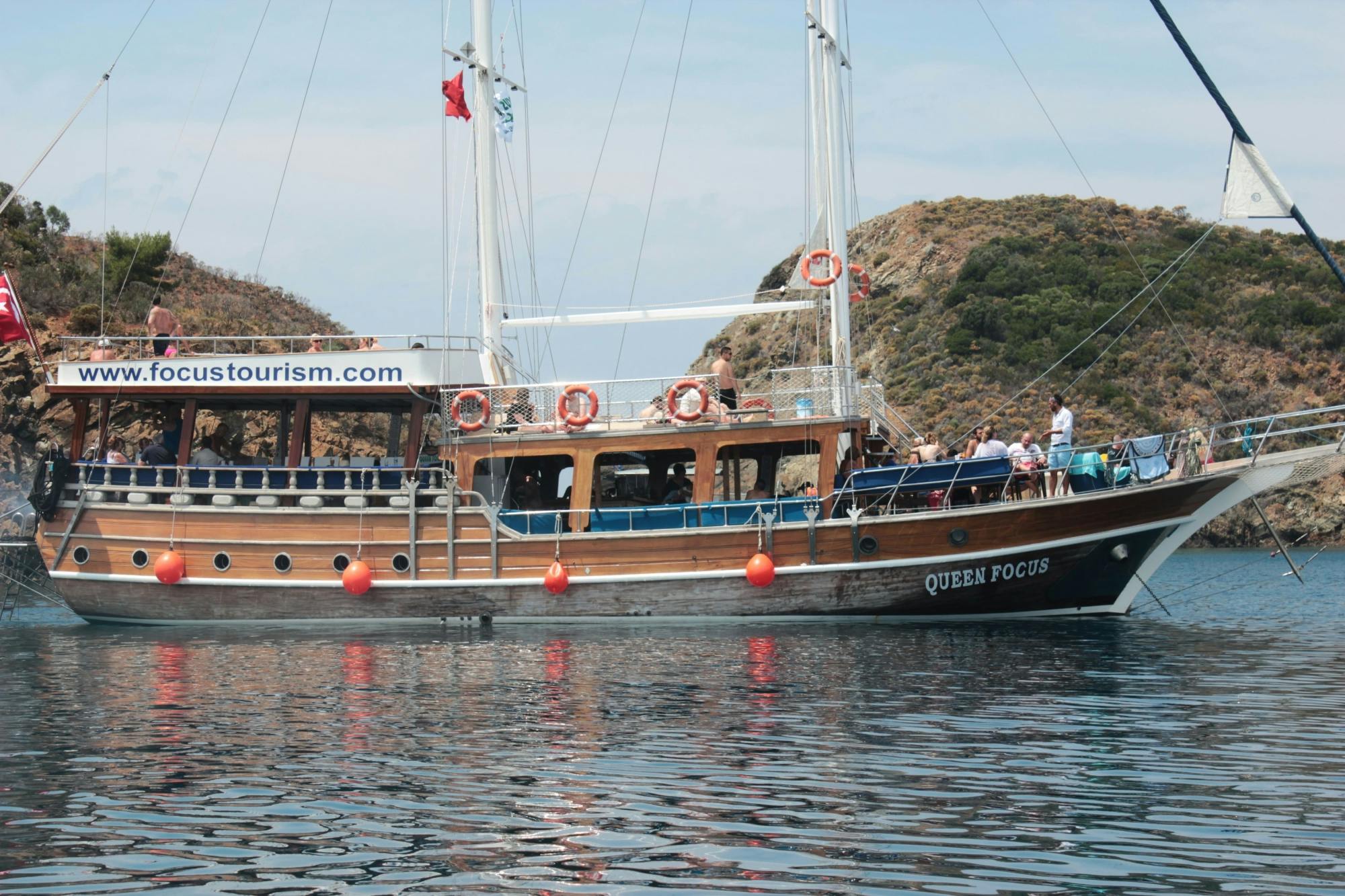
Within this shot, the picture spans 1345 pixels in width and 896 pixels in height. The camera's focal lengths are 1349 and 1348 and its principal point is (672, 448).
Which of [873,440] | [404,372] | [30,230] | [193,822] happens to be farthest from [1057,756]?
[30,230]

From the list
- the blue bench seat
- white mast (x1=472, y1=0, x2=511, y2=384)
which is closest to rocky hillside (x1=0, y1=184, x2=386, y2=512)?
white mast (x1=472, y1=0, x2=511, y2=384)

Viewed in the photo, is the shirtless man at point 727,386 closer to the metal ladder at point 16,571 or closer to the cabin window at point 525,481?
the cabin window at point 525,481

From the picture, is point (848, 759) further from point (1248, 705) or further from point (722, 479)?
point (722, 479)

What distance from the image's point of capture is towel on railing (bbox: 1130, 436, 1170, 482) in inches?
755

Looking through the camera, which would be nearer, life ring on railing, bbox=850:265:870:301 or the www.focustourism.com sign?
the www.focustourism.com sign

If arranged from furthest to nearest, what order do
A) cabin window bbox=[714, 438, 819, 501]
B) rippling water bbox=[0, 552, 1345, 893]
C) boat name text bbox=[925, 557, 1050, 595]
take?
cabin window bbox=[714, 438, 819, 501]
boat name text bbox=[925, 557, 1050, 595]
rippling water bbox=[0, 552, 1345, 893]

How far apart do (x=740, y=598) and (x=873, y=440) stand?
3.90 metres

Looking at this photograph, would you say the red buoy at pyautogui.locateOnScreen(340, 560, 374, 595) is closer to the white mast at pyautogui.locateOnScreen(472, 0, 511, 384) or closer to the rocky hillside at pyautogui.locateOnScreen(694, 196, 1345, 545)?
the white mast at pyautogui.locateOnScreen(472, 0, 511, 384)

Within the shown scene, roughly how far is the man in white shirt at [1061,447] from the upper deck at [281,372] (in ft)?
30.5

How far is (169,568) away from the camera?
21.4 meters

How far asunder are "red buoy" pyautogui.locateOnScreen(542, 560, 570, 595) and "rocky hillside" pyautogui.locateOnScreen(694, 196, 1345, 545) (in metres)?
27.7

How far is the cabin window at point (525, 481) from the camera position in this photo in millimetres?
21406

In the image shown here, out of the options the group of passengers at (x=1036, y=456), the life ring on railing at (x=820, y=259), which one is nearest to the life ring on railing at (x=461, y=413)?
the life ring on railing at (x=820, y=259)

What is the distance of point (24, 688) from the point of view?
1489 cm
